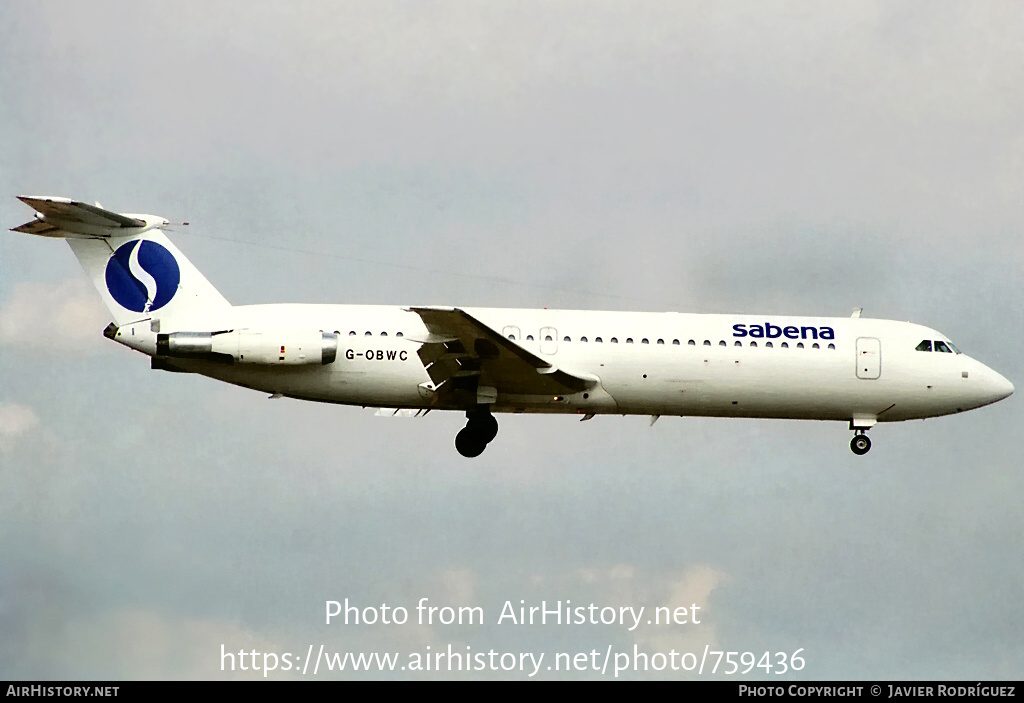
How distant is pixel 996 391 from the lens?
36750 mm

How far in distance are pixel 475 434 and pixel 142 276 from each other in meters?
9.08

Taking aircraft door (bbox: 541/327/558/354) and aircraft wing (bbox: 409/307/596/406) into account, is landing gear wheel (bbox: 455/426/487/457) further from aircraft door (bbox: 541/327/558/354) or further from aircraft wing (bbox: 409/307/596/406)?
aircraft door (bbox: 541/327/558/354)

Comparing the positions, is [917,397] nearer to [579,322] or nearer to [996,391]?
[996,391]

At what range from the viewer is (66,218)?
111 feet

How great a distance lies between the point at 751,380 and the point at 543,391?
205 inches

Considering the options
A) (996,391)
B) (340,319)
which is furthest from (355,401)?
(996,391)

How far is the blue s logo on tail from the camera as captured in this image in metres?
Result: 34.5

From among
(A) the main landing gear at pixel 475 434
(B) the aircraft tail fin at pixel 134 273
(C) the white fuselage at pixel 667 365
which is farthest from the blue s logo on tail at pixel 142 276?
(A) the main landing gear at pixel 475 434

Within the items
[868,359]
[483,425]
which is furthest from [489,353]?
[868,359]

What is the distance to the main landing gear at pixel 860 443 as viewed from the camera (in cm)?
3650

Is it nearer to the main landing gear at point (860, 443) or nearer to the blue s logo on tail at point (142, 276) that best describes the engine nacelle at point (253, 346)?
the blue s logo on tail at point (142, 276)

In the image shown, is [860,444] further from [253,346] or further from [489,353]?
[253,346]

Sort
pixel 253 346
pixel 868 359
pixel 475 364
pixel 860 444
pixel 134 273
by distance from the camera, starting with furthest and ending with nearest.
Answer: pixel 860 444, pixel 868 359, pixel 134 273, pixel 475 364, pixel 253 346
